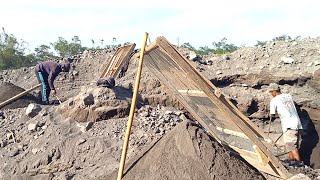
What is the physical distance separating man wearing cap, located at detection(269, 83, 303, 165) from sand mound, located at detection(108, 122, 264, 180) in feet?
8.51

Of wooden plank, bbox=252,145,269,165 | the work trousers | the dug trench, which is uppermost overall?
the work trousers

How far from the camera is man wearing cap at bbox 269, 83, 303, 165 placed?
802 centimetres

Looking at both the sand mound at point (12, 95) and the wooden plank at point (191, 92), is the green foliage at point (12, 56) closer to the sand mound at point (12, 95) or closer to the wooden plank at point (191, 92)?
the sand mound at point (12, 95)

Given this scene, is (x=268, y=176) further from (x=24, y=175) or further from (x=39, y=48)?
(x=39, y=48)

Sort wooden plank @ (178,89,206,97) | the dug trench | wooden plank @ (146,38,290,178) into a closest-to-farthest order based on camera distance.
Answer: wooden plank @ (146,38,290,178) < wooden plank @ (178,89,206,97) < the dug trench

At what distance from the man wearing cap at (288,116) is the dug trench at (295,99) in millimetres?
1837

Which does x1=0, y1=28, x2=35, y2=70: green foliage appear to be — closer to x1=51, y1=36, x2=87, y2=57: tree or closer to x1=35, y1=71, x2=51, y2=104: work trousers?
x1=51, y1=36, x2=87, y2=57: tree

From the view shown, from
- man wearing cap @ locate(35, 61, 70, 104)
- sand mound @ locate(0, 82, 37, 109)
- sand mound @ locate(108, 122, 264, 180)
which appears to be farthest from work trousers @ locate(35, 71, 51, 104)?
sand mound @ locate(108, 122, 264, 180)

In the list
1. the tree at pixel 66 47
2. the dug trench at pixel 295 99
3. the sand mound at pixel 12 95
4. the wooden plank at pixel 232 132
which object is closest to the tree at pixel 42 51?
the tree at pixel 66 47

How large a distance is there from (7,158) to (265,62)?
696 centimetres

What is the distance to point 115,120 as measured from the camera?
27.0 ft

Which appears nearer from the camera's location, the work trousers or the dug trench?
the dug trench

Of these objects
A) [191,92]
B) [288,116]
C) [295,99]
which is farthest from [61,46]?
[191,92]

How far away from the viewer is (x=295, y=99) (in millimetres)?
10516
